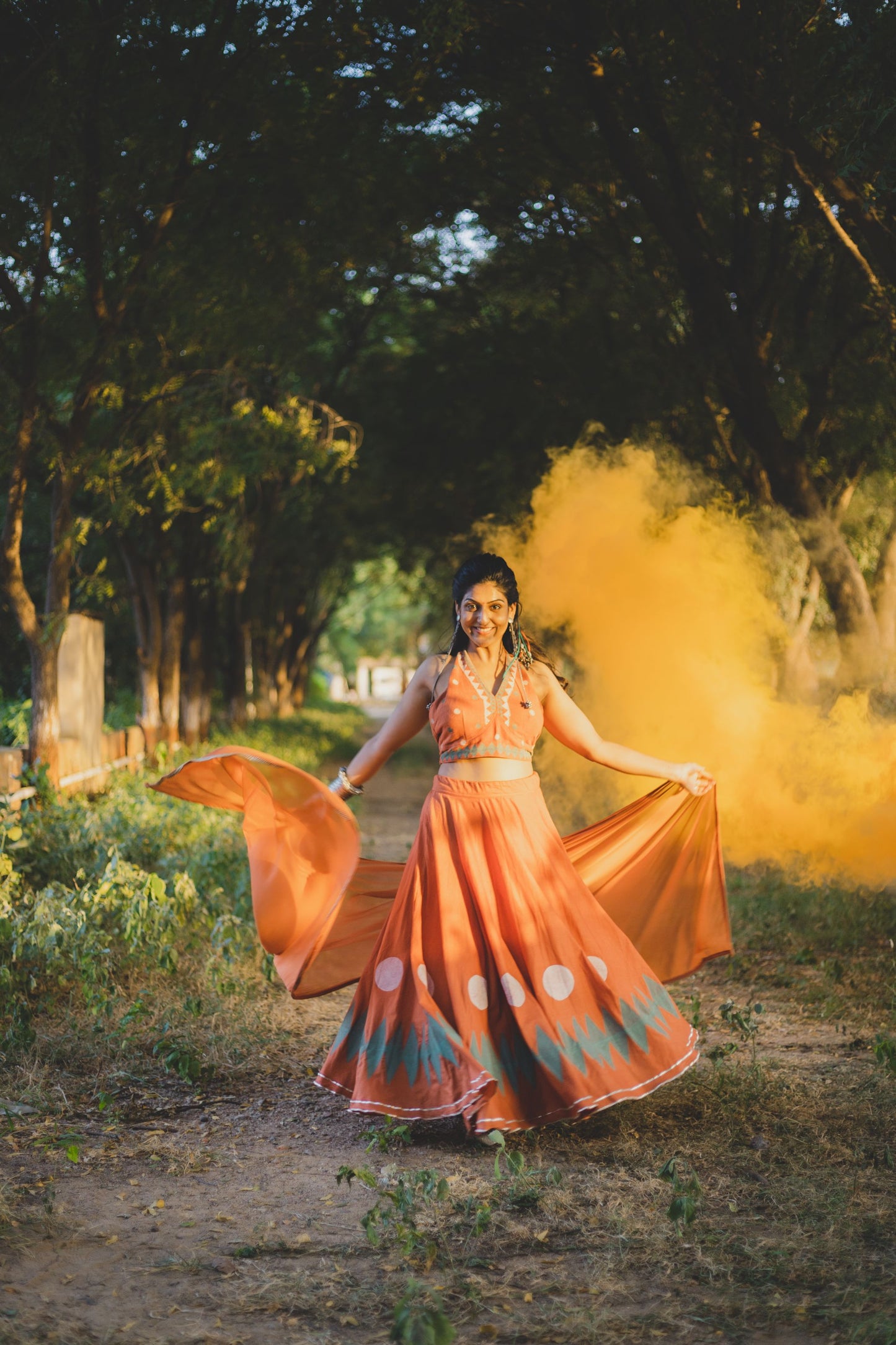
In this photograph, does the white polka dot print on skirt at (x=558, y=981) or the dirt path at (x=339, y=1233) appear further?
the white polka dot print on skirt at (x=558, y=981)

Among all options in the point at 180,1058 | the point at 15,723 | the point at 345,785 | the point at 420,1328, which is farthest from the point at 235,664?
the point at 420,1328

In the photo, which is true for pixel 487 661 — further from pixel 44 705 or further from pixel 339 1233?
pixel 44 705

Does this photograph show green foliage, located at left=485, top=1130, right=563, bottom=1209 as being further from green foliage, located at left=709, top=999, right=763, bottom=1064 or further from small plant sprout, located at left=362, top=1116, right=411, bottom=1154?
green foliage, located at left=709, top=999, right=763, bottom=1064

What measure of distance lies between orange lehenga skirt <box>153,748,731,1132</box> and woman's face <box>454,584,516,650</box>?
1.85ft

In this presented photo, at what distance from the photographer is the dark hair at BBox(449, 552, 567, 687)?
4.79 metres

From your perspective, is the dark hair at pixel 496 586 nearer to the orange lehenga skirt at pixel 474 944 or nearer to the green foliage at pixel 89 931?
the orange lehenga skirt at pixel 474 944

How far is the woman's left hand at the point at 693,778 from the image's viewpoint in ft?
16.9

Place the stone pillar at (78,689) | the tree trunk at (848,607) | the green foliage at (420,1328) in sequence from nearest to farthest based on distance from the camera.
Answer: the green foliage at (420,1328), the tree trunk at (848,607), the stone pillar at (78,689)

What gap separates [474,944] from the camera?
4629 millimetres

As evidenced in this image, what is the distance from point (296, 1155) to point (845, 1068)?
8.09 ft

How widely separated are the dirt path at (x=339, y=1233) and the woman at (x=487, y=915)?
0.95 ft

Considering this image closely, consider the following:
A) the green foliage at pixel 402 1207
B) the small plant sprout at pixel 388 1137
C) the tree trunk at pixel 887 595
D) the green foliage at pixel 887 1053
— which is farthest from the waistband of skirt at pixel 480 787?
the tree trunk at pixel 887 595

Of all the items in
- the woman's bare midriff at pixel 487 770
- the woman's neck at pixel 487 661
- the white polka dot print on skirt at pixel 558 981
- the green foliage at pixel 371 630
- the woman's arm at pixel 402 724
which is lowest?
the white polka dot print on skirt at pixel 558 981

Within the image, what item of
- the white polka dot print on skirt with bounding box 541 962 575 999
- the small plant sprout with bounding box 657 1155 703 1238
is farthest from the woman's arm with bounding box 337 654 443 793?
the small plant sprout with bounding box 657 1155 703 1238
